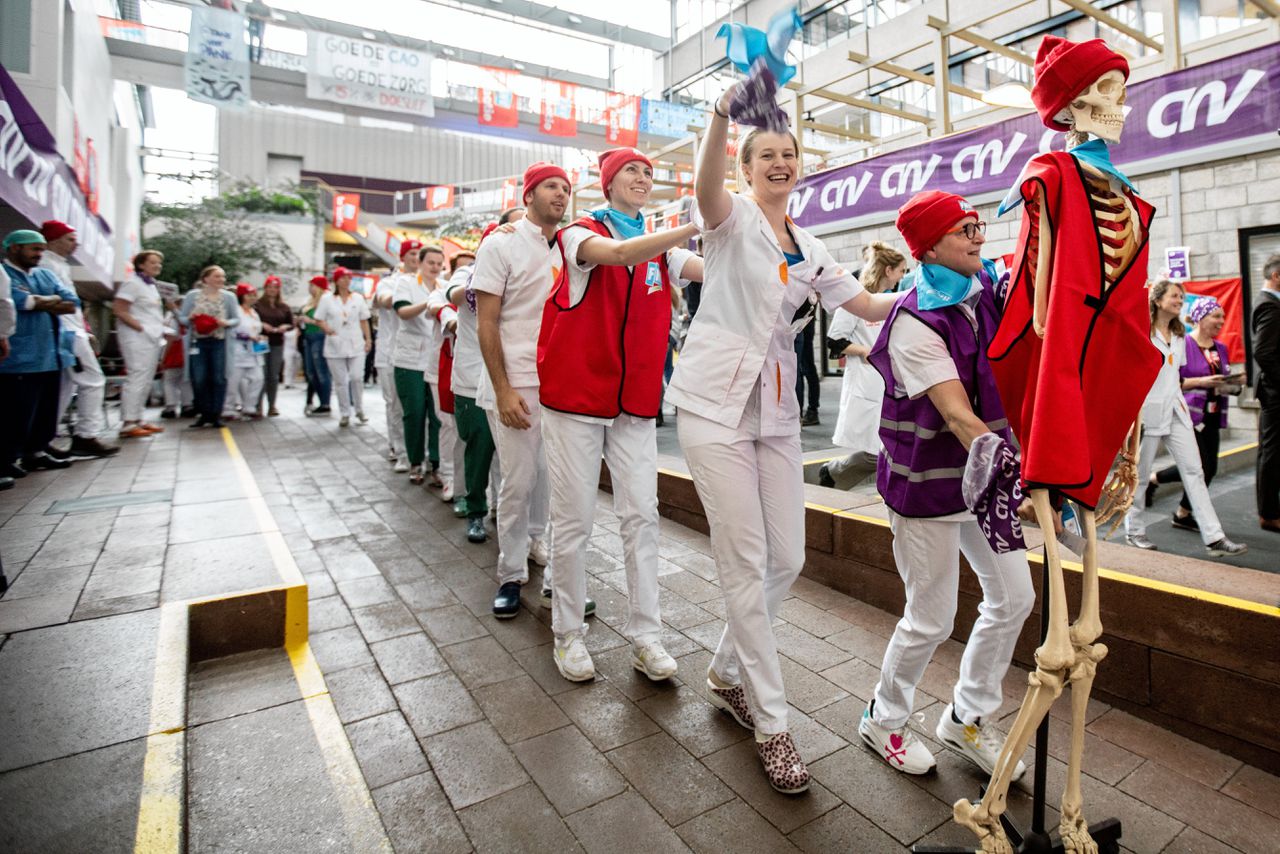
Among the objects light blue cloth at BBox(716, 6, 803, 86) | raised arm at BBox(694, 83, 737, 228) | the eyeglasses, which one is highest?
light blue cloth at BBox(716, 6, 803, 86)

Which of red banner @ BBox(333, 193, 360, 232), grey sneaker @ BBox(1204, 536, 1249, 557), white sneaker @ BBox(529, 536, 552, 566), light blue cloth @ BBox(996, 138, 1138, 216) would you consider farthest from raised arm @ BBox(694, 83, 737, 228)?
red banner @ BBox(333, 193, 360, 232)

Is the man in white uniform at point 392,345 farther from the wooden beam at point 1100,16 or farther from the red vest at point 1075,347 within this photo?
the wooden beam at point 1100,16

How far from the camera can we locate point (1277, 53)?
588 centimetres

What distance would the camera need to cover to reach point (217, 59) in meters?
13.6

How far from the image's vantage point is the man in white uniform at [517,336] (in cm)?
338

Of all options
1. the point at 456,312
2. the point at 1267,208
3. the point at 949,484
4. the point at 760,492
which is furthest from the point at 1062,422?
the point at 1267,208

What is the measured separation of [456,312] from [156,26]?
649 inches

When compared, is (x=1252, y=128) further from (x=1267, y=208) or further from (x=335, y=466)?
(x=335, y=466)

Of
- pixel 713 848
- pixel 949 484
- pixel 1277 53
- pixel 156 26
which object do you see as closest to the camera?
pixel 713 848

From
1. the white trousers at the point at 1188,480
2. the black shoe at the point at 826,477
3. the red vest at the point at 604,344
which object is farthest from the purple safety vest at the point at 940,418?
the black shoe at the point at 826,477

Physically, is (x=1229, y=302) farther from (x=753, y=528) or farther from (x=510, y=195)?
(x=510, y=195)

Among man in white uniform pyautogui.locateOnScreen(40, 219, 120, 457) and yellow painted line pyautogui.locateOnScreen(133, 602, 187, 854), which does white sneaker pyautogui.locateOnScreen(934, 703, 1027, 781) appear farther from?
man in white uniform pyautogui.locateOnScreen(40, 219, 120, 457)

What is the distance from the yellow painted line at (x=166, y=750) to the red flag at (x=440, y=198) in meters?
25.8

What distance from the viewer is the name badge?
2.94 metres
